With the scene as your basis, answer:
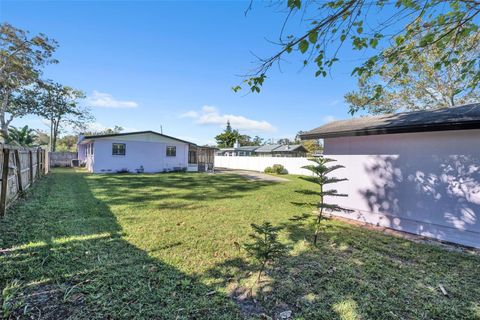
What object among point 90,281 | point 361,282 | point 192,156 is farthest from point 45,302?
point 192,156

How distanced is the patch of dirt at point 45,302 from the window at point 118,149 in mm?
17133

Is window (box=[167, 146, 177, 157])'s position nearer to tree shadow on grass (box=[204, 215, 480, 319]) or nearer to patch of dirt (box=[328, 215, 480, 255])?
patch of dirt (box=[328, 215, 480, 255])

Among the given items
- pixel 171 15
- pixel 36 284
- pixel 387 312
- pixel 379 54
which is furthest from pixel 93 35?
pixel 387 312

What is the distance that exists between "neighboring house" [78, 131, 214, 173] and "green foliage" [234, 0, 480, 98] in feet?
56.9

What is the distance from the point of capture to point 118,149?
59.2 ft

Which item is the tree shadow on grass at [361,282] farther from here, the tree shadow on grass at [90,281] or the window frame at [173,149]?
the window frame at [173,149]

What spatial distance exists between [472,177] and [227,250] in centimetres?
454

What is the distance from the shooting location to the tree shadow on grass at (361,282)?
2371 millimetres

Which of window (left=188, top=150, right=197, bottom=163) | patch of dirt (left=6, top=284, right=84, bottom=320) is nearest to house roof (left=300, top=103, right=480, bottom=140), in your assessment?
patch of dirt (left=6, top=284, right=84, bottom=320)

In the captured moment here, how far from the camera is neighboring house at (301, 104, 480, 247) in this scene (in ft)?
13.9

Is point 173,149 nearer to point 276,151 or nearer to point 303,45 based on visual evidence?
point 303,45

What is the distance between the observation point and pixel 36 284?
8.27 feet

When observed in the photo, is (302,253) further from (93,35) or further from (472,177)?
(93,35)

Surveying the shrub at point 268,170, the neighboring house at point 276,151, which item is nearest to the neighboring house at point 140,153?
the shrub at point 268,170
